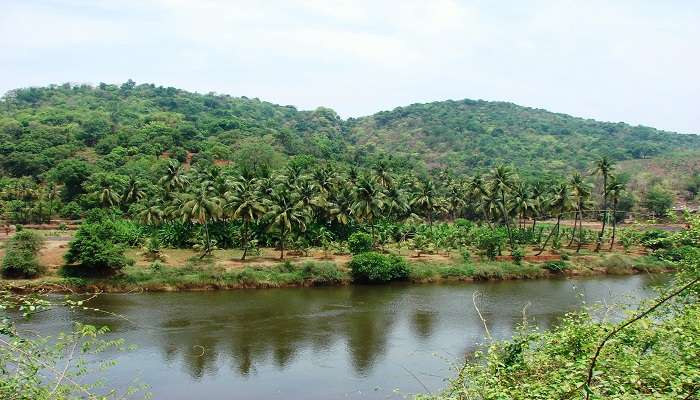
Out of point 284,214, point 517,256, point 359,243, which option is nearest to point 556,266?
point 517,256

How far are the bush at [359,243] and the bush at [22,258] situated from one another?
28.0m

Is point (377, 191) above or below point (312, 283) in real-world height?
above

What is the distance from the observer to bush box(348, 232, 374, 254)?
5725cm

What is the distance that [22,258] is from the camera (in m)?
45.3

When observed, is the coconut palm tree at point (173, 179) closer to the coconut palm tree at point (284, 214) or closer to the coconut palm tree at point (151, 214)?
the coconut palm tree at point (151, 214)

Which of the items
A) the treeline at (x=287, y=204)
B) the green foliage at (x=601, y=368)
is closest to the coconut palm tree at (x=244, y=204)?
the treeline at (x=287, y=204)

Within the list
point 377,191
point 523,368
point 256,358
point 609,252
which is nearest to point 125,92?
point 377,191

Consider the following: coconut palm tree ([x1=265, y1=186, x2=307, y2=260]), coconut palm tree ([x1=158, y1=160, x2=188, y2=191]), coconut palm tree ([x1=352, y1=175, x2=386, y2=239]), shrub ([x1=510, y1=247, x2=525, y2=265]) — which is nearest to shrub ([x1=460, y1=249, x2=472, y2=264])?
shrub ([x1=510, y1=247, x2=525, y2=265])

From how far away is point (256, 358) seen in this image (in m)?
30.5

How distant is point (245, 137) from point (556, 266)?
268 feet

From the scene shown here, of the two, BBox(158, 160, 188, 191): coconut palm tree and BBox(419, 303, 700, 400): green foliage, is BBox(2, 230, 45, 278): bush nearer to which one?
BBox(158, 160, 188, 191): coconut palm tree

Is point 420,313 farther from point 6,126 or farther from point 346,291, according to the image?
point 6,126

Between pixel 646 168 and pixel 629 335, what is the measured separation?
132 m

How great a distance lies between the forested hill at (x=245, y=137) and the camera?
335ft
